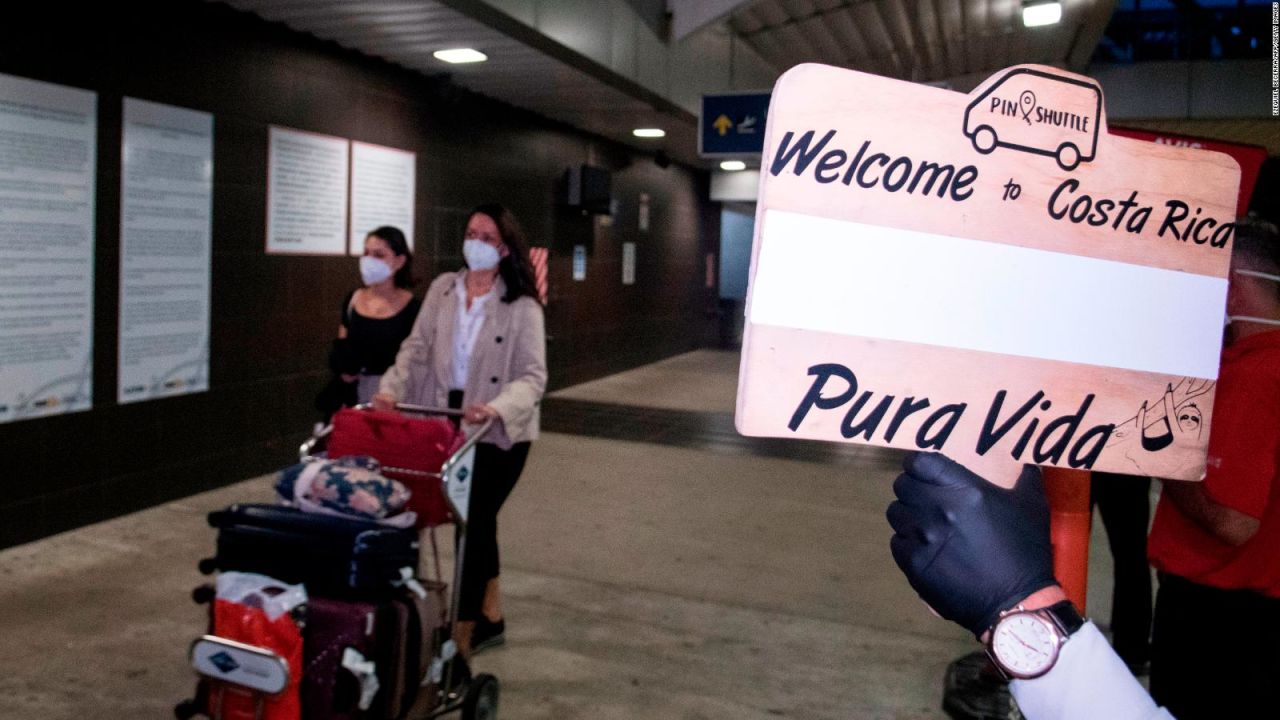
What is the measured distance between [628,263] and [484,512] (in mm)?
9316

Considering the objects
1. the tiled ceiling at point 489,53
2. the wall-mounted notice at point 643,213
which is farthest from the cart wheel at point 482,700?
the wall-mounted notice at point 643,213

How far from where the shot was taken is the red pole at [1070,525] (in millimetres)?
1155

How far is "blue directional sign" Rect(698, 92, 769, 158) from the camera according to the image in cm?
851

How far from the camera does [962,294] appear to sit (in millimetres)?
1092

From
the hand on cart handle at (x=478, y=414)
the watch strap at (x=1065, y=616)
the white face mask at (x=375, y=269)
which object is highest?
the white face mask at (x=375, y=269)

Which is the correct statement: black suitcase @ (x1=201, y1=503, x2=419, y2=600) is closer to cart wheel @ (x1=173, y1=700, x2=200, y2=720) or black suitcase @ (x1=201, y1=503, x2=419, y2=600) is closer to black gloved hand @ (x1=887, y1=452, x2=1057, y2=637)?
cart wheel @ (x1=173, y1=700, x2=200, y2=720)

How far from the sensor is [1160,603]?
2205 mm

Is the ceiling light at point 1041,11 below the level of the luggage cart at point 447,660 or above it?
above

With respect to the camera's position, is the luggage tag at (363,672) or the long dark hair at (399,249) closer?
the luggage tag at (363,672)

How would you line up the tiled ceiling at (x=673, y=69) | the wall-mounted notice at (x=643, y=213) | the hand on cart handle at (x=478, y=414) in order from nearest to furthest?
1. the hand on cart handle at (x=478, y=414)
2. the tiled ceiling at (x=673, y=69)
3. the wall-mounted notice at (x=643, y=213)

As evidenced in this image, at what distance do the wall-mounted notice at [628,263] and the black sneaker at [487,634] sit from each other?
903cm

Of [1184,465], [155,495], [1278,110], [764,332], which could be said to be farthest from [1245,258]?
[155,495]

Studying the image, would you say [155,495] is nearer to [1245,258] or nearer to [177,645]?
[177,645]

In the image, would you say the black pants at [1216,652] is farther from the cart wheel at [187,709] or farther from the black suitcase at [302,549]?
the cart wheel at [187,709]
